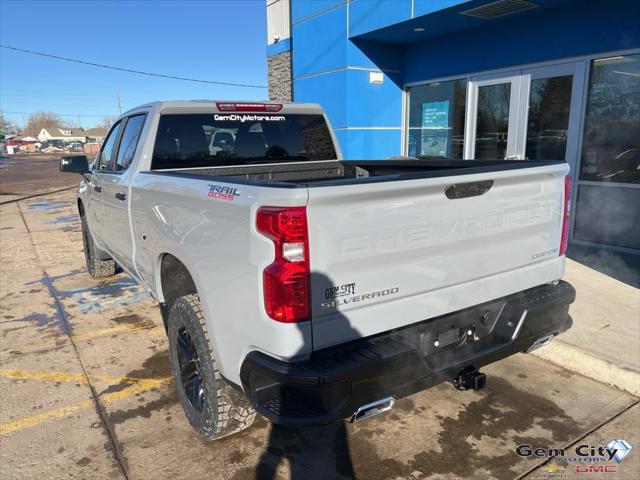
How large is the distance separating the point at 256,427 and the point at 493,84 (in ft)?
23.8

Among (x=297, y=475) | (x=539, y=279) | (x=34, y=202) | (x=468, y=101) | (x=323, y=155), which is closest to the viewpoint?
(x=297, y=475)

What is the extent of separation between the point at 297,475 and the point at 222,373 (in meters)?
0.73

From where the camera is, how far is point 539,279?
3018 mm

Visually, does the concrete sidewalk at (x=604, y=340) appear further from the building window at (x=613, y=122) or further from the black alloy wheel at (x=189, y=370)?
the black alloy wheel at (x=189, y=370)

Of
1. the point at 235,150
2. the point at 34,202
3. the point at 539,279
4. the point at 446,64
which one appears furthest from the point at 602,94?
the point at 34,202

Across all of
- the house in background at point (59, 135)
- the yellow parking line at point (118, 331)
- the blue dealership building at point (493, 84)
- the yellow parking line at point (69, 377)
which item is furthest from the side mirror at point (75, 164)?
the house in background at point (59, 135)

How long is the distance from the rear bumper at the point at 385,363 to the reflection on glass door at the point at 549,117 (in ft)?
18.1

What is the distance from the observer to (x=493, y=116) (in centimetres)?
841

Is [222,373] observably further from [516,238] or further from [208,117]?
[208,117]

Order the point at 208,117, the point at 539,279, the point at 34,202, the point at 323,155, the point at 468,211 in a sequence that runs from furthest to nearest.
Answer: the point at 34,202
the point at 323,155
the point at 208,117
the point at 539,279
the point at 468,211

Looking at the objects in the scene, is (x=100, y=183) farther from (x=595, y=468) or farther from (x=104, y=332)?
(x=595, y=468)

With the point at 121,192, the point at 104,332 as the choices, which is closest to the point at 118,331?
the point at 104,332

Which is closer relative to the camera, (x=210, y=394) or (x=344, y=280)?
(x=344, y=280)

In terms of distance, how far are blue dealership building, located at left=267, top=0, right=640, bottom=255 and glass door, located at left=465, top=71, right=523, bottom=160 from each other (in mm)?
18
